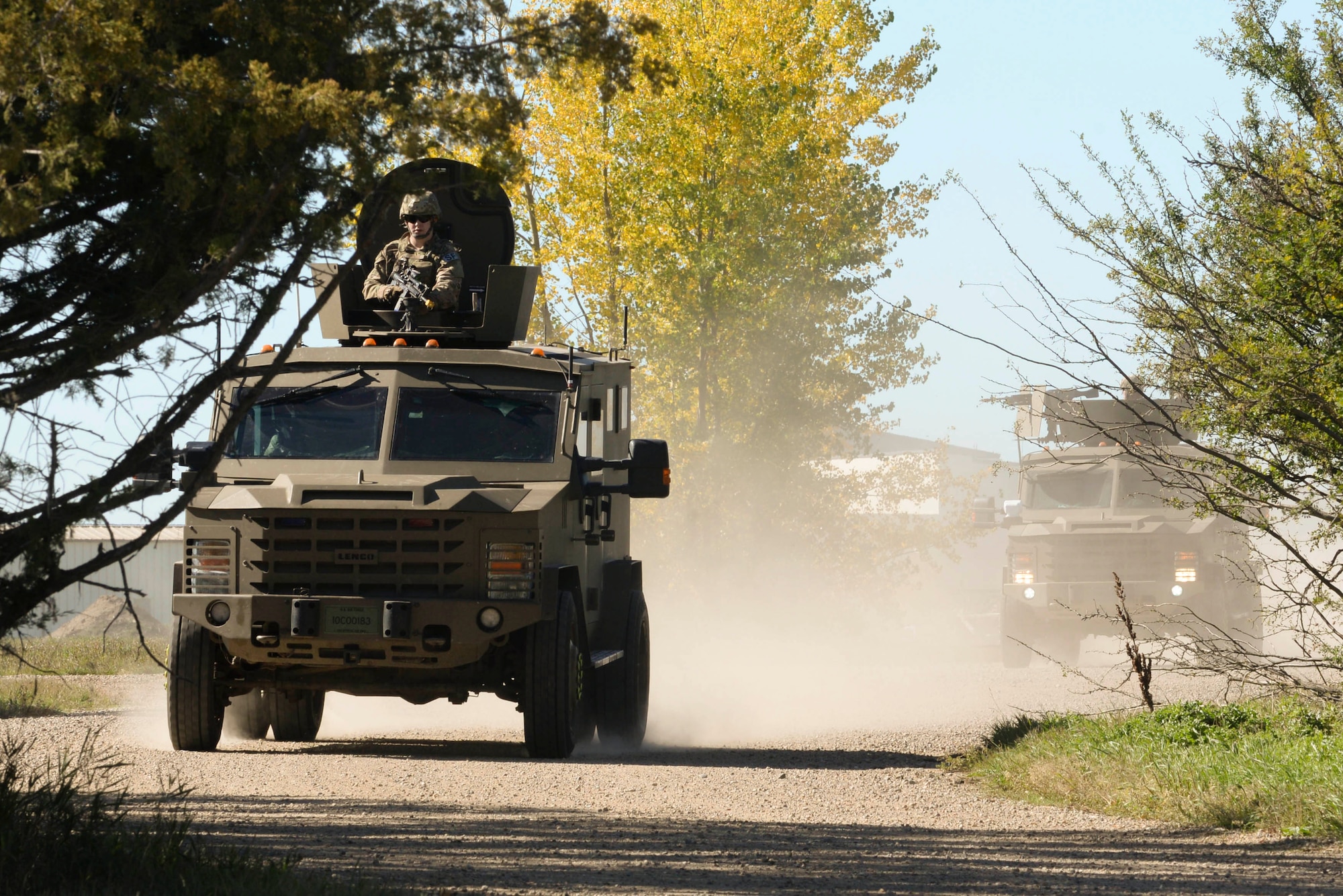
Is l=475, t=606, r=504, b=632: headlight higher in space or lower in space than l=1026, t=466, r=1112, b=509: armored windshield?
lower

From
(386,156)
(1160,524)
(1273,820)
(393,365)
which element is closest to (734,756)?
(393,365)

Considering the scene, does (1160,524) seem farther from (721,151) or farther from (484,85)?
(484,85)

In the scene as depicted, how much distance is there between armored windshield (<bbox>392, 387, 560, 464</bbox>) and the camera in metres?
10.4

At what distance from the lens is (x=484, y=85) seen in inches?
253

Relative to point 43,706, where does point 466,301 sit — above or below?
above

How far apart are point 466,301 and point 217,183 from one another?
598 centimetres

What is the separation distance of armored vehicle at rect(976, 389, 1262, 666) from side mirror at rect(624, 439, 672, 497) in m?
10.1

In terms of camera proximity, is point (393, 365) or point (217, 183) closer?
point (217, 183)

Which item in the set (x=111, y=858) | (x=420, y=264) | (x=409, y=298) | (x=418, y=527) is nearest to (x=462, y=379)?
(x=409, y=298)

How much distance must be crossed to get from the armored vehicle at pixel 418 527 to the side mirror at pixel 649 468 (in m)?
0.01

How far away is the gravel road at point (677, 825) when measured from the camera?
644 centimetres

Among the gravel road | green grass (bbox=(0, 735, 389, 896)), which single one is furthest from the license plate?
green grass (bbox=(0, 735, 389, 896))

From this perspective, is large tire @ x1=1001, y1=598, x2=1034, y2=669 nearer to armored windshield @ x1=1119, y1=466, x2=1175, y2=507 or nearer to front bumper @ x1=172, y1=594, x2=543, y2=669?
armored windshield @ x1=1119, y1=466, x2=1175, y2=507

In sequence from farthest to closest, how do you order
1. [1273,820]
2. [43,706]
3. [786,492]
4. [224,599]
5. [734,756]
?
[786,492] → [43,706] → [734,756] → [224,599] → [1273,820]
